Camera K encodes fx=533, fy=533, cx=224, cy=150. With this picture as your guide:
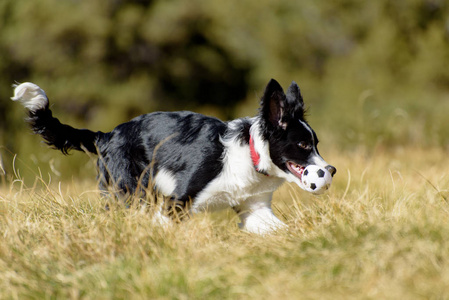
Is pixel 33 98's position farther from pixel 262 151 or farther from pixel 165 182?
pixel 262 151

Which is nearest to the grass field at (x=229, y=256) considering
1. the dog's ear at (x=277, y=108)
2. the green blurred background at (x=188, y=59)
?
the dog's ear at (x=277, y=108)

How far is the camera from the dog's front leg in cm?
387

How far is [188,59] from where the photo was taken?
21766 millimetres

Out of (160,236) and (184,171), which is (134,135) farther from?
(160,236)

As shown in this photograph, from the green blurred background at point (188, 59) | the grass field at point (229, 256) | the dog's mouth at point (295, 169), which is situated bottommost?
the grass field at point (229, 256)

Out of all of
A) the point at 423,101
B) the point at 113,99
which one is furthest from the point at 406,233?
the point at 113,99

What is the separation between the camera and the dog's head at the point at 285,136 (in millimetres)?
3773

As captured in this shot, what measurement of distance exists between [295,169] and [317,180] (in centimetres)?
28

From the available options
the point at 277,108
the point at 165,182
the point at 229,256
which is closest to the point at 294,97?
the point at 277,108

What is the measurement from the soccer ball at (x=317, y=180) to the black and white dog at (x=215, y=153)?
0.08 meters

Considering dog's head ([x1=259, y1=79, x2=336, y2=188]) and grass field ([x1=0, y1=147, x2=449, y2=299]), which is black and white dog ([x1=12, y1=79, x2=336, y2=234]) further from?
grass field ([x1=0, y1=147, x2=449, y2=299])

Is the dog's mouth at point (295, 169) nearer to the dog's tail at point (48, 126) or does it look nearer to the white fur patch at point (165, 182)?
the white fur patch at point (165, 182)

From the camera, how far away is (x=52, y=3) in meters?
20.0

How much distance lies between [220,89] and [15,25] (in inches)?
333
